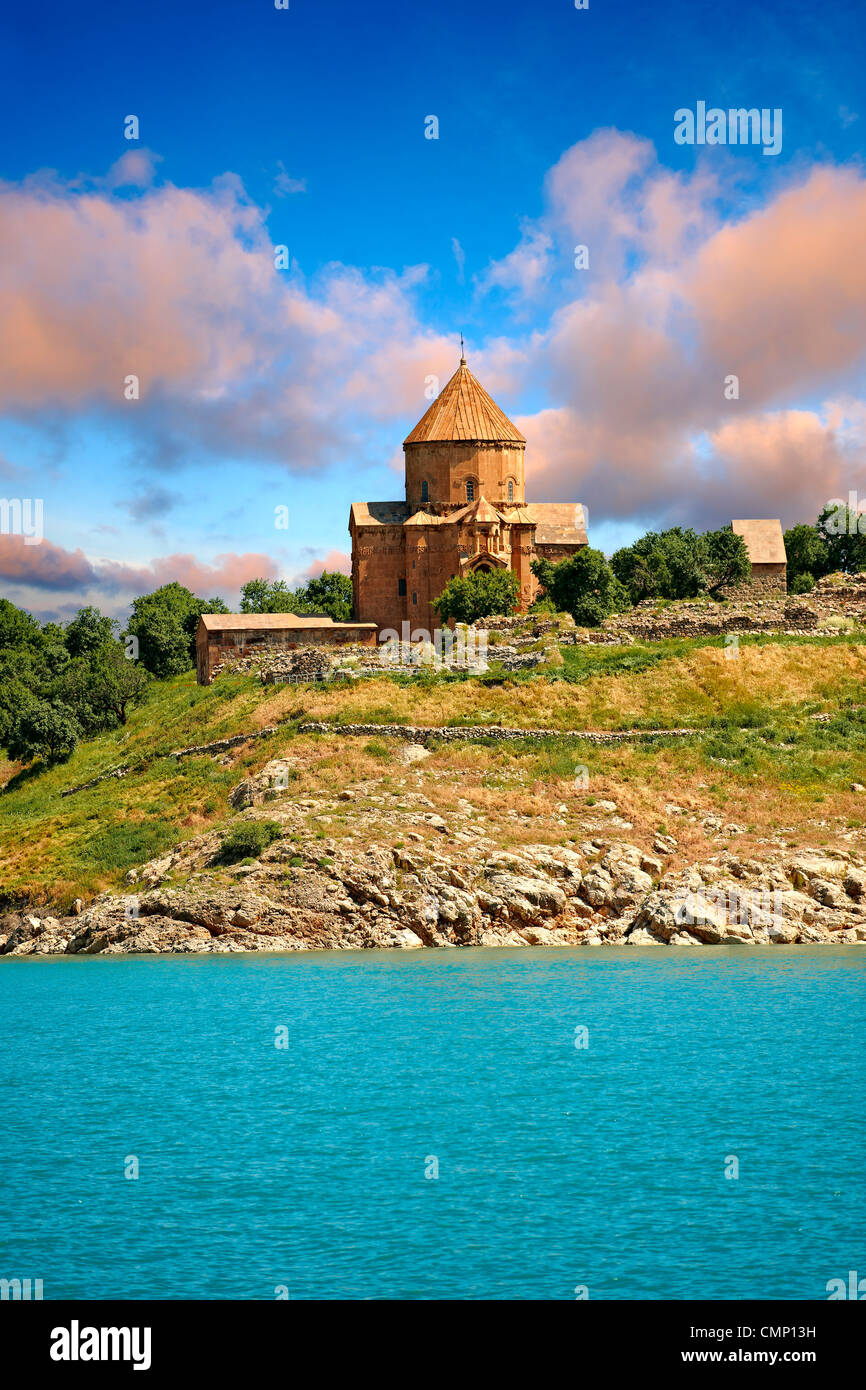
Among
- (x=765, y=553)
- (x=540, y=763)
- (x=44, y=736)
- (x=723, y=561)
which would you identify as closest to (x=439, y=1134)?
(x=540, y=763)

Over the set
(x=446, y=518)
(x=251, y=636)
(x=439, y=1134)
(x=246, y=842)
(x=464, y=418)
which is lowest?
(x=439, y=1134)

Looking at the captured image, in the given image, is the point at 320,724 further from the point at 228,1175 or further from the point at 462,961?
the point at 228,1175

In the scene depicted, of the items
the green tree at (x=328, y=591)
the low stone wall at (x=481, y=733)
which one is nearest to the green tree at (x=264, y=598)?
the green tree at (x=328, y=591)

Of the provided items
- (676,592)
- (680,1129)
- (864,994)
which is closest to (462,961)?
(864,994)

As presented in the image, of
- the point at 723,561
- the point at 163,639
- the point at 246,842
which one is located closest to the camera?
the point at 246,842

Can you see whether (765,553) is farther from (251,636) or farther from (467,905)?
Result: (467,905)

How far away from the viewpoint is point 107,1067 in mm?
22078

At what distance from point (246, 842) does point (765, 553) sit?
5730 centimetres

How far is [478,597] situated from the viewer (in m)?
66.4

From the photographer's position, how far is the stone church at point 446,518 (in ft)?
240

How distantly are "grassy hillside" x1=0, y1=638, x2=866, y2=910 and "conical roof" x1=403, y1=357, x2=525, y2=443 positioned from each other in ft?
84.6

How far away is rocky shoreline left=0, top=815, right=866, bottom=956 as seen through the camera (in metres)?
35.3

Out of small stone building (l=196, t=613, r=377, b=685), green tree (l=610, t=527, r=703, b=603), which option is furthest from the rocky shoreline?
green tree (l=610, t=527, r=703, b=603)

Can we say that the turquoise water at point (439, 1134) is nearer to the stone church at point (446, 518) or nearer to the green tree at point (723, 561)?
the stone church at point (446, 518)
